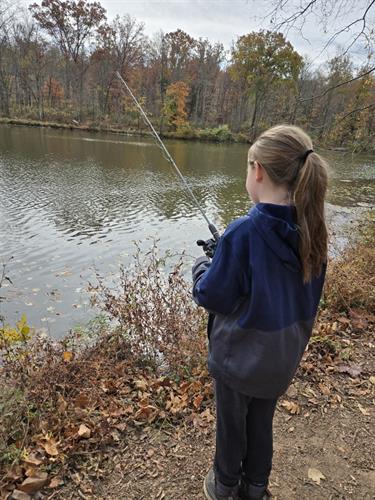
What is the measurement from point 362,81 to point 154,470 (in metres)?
7.32

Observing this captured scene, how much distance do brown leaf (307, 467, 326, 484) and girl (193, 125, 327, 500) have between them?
1.13 m

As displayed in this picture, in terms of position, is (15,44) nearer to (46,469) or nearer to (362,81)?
(362,81)

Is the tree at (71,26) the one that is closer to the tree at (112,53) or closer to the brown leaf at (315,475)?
the tree at (112,53)

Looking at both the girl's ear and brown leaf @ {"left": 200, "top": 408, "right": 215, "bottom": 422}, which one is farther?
brown leaf @ {"left": 200, "top": 408, "right": 215, "bottom": 422}

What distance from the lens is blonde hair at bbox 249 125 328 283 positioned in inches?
60.7

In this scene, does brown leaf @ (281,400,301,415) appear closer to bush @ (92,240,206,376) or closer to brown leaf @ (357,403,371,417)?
brown leaf @ (357,403,371,417)

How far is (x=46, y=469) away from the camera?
2.38 meters

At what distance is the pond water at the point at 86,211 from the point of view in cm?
657

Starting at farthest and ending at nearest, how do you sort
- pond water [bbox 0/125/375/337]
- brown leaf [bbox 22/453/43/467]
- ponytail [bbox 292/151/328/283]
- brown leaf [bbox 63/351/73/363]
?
pond water [bbox 0/125/375/337] → brown leaf [bbox 63/351/73/363] → brown leaf [bbox 22/453/43/467] → ponytail [bbox 292/151/328/283]

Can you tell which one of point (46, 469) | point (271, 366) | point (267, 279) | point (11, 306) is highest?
point (267, 279)

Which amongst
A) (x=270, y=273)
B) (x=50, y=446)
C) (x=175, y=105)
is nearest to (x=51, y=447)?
(x=50, y=446)

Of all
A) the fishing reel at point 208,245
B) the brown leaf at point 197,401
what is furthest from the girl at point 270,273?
the brown leaf at point 197,401

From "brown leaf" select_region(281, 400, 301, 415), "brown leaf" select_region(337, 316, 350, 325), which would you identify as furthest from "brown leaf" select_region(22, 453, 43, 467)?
"brown leaf" select_region(337, 316, 350, 325)

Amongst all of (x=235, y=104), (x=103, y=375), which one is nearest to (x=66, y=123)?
(x=235, y=104)
